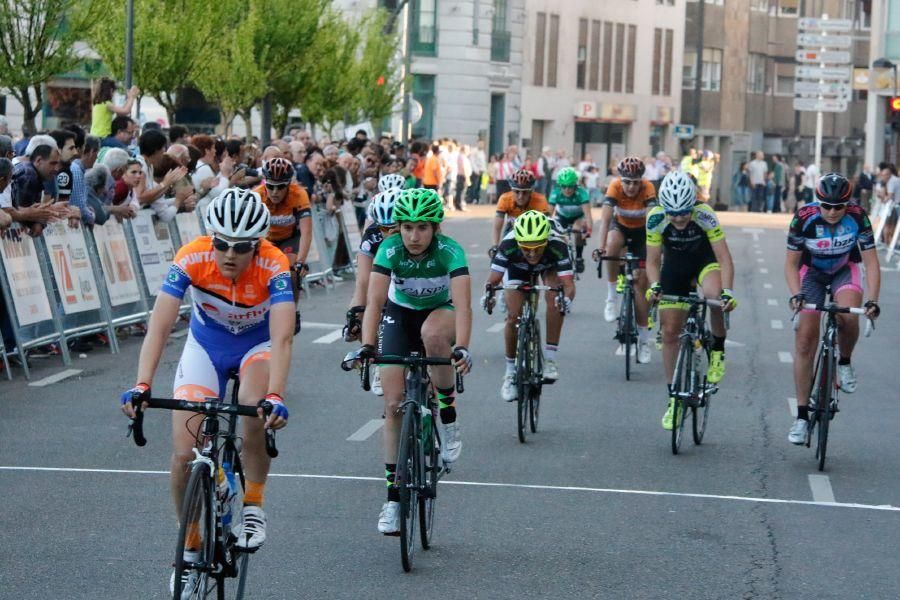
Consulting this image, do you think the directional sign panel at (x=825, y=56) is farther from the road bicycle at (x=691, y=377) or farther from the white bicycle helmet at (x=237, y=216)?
the white bicycle helmet at (x=237, y=216)

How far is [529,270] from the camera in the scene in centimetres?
1326

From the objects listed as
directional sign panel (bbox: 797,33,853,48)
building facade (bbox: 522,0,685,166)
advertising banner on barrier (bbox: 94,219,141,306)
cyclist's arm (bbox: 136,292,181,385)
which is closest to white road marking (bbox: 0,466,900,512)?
cyclist's arm (bbox: 136,292,181,385)

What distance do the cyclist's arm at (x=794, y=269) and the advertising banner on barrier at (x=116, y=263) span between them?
7.19 metres

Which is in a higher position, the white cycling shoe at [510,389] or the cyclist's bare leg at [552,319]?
the cyclist's bare leg at [552,319]

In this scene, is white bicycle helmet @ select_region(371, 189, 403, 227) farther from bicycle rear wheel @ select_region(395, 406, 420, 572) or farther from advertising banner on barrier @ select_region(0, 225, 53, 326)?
advertising banner on barrier @ select_region(0, 225, 53, 326)

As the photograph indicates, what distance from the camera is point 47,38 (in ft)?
73.0

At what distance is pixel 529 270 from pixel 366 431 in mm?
1902

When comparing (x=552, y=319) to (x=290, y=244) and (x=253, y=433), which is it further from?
(x=253, y=433)

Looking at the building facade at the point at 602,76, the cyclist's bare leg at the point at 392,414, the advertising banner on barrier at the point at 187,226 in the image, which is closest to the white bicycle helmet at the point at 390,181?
the cyclist's bare leg at the point at 392,414

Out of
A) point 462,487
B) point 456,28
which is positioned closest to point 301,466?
point 462,487

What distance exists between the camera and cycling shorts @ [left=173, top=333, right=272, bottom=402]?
732 cm

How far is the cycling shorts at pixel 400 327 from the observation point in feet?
30.5

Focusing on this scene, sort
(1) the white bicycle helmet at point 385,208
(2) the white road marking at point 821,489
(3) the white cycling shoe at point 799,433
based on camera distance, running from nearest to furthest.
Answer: (2) the white road marking at point 821,489, (1) the white bicycle helmet at point 385,208, (3) the white cycling shoe at point 799,433

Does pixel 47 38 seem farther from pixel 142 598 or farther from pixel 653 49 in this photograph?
pixel 653 49
